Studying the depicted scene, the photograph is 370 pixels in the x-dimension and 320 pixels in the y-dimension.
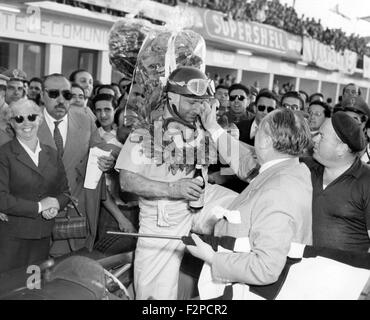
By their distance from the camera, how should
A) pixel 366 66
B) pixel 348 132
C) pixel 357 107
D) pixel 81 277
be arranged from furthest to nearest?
pixel 366 66 → pixel 357 107 → pixel 348 132 → pixel 81 277

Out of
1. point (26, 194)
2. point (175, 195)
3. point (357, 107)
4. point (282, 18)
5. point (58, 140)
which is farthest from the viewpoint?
point (282, 18)

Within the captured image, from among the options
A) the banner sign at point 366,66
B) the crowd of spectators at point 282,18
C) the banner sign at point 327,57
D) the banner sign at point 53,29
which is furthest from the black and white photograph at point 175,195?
the banner sign at point 366,66

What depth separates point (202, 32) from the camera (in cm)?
1452

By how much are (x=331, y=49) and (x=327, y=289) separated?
21967 mm

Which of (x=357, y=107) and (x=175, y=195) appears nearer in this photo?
(x=175, y=195)

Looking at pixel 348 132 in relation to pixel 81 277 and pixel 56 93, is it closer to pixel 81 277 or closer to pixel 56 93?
pixel 81 277

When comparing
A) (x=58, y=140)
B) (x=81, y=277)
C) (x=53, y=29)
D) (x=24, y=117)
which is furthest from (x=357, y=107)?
(x=53, y=29)

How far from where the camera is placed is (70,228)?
3428 mm

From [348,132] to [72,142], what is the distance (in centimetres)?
230

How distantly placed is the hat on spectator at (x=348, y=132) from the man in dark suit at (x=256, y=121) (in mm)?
1602

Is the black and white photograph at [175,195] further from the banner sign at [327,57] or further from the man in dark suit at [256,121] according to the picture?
the banner sign at [327,57]

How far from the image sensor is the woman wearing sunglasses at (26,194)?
119 inches
